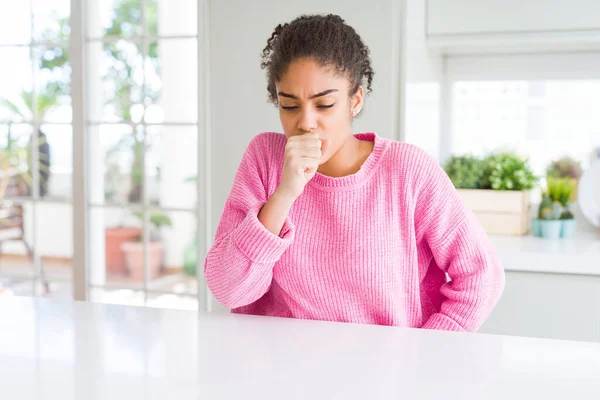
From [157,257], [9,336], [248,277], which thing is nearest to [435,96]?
[248,277]

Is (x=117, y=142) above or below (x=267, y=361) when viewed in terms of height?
above

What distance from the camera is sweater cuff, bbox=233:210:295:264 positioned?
1155 millimetres

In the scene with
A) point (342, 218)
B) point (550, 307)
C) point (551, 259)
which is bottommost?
point (550, 307)

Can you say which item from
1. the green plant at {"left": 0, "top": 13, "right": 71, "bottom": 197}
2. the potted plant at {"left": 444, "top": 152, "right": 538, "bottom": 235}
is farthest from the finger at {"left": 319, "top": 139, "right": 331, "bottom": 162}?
the green plant at {"left": 0, "top": 13, "right": 71, "bottom": 197}

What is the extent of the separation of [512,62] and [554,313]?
117 cm

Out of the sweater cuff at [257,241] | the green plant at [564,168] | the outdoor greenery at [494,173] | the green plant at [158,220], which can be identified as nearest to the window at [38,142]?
the green plant at [158,220]

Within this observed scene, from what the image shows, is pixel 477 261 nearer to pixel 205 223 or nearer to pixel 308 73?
pixel 308 73

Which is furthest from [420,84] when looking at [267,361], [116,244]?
[116,244]

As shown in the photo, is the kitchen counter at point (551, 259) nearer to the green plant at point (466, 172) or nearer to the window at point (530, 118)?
the green plant at point (466, 172)

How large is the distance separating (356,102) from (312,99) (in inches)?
5.6

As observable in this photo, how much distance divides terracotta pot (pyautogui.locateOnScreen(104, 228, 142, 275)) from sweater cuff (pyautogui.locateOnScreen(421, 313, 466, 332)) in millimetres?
5384

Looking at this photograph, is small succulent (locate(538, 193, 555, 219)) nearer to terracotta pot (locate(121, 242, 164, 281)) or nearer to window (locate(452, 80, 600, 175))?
window (locate(452, 80, 600, 175))

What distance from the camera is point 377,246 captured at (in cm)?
128

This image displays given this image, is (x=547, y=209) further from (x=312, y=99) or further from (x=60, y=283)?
(x=60, y=283)
